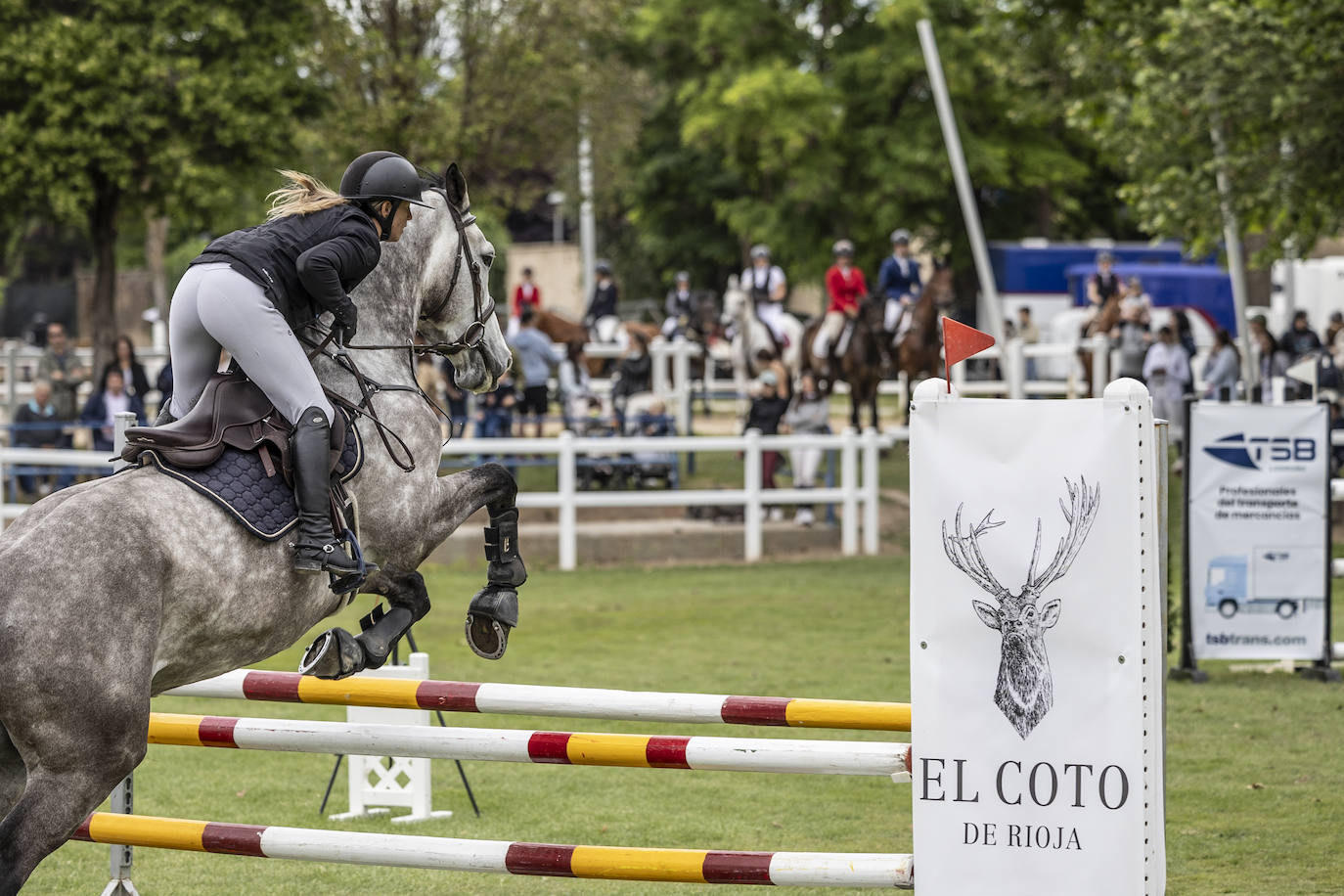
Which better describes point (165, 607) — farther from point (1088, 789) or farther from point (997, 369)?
point (997, 369)

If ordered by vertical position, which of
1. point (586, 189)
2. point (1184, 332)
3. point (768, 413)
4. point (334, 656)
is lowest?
point (334, 656)

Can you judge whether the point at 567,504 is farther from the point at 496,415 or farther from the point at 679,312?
the point at 679,312

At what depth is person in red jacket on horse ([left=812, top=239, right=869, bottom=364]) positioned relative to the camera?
817 inches

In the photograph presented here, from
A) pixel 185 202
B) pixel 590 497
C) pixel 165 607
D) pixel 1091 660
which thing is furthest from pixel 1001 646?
pixel 185 202

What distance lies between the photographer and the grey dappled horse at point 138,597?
13.4ft

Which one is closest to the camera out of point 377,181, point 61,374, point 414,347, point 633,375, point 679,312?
point 377,181

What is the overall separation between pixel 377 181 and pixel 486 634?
1.52 meters

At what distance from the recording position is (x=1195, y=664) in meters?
9.71

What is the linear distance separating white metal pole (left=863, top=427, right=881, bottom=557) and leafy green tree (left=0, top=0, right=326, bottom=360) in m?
8.88

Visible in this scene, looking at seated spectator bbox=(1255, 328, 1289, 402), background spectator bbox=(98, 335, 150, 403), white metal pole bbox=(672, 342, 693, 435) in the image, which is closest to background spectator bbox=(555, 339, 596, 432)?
white metal pole bbox=(672, 342, 693, 435)

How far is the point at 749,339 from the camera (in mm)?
22172

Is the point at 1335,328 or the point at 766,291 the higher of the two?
the point at 766,291

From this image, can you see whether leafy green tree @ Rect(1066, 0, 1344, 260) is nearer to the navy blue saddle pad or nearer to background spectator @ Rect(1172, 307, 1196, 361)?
background spectator @ Rect(1172, 307, 1196, 361)

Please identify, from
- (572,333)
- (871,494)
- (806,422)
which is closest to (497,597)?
(871,494)
